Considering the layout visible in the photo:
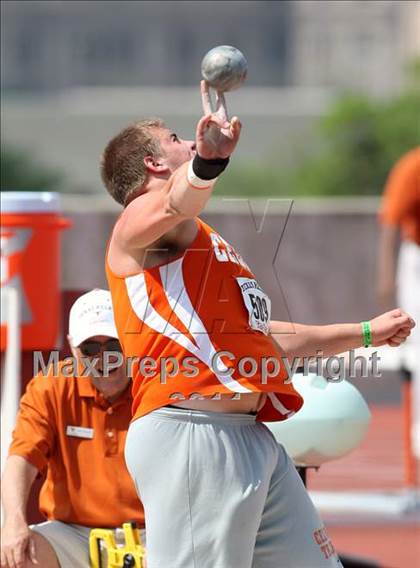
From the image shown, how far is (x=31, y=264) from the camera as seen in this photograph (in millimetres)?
5418

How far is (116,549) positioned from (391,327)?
118 cm

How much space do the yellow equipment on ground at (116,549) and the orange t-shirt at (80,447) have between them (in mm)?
77

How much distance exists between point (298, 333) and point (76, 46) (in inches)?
2313

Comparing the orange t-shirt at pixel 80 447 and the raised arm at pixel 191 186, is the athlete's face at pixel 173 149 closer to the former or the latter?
the raised arm at pixel 191 186

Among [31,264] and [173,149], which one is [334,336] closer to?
[173,149]

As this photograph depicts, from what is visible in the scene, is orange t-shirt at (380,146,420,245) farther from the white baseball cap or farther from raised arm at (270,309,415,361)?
raised arm at (270,309,415,361)

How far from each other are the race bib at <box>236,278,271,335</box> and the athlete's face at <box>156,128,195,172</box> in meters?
0.35

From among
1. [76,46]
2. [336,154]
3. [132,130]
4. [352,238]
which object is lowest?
[132,130]

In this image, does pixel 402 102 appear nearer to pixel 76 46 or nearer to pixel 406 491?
pixel 406 491

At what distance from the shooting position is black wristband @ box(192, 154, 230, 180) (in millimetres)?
3490

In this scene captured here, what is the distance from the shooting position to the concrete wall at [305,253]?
35.4 ft

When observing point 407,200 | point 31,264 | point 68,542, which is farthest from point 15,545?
point 407,200

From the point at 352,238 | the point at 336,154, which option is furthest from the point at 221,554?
the point at 336,154

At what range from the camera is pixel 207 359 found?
3838 millimetres
